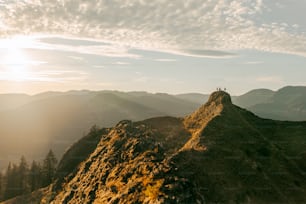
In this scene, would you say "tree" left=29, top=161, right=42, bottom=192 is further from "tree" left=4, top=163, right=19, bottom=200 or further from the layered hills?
the layered hills

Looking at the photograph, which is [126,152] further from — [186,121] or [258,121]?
[258,121]

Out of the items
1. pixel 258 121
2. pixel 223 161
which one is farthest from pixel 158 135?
pixel 258 121

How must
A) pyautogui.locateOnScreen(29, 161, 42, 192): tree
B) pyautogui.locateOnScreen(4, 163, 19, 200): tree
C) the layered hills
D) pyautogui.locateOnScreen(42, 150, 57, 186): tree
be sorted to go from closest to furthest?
the layered hills, pyautogui.locateOnScreen(4, 163, 19, 200): tree, pyautogui.locateOnScreen(42, 150, 57, 186): tree, pyautogui.locateOnScreen(29, 161, 42, 192): tree

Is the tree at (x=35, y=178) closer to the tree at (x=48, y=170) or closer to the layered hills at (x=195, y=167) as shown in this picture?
the tree at (x=48, y=170)

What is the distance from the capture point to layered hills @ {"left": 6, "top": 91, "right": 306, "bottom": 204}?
34.1 meters

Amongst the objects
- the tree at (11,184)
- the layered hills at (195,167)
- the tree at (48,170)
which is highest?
the layered hills at (195,167)

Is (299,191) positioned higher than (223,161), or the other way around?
(223,161)

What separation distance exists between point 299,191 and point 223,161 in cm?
1132

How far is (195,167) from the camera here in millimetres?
39250

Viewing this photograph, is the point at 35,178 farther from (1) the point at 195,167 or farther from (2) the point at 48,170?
(1) the point at 195,167

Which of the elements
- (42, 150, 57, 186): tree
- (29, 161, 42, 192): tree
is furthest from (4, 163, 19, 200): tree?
(42, 150, 57, 186): tree

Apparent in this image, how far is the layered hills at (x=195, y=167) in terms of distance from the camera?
3412 centimetres

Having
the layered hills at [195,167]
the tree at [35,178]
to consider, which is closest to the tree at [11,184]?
the tree at [35,178]

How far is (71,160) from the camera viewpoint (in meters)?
66.4
